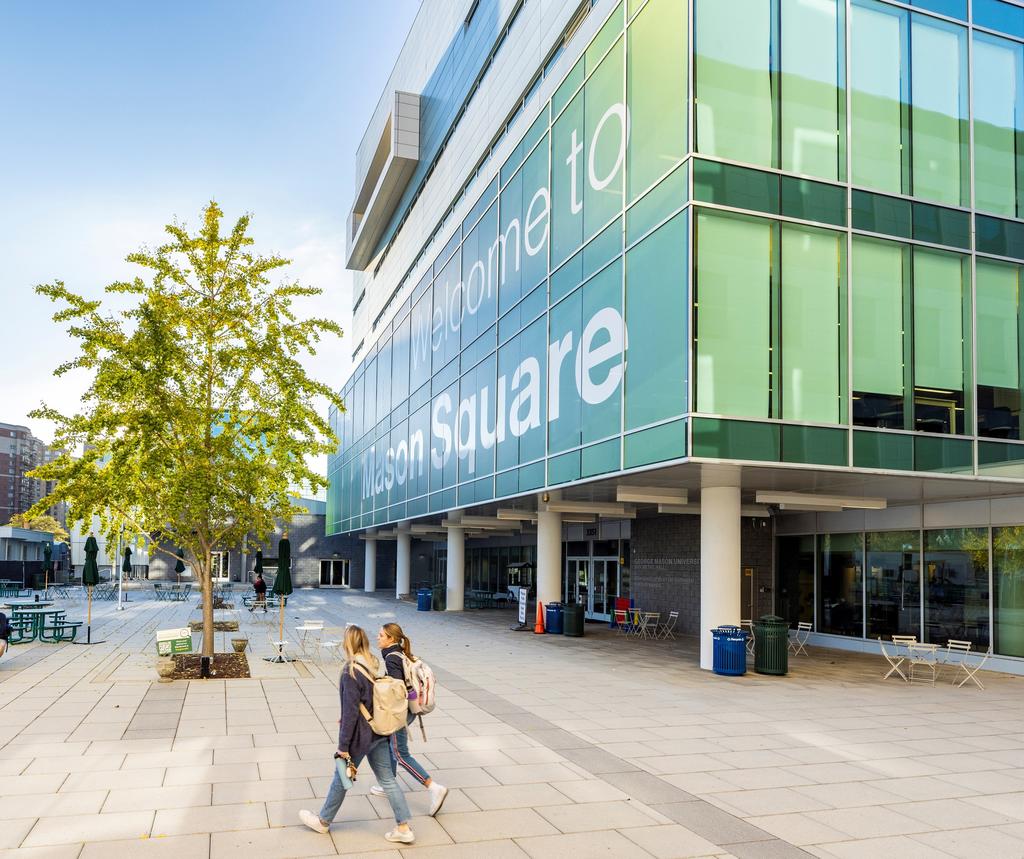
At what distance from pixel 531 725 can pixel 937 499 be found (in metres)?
13.5

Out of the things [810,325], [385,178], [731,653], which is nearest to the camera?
[810,325]

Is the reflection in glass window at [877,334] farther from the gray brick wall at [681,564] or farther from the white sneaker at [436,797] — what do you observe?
the white sneaker at [436,797]

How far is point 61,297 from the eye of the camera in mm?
17438

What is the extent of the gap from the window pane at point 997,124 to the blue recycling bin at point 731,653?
1065 centimetres

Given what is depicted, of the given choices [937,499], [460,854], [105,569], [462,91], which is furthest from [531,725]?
[105,569]

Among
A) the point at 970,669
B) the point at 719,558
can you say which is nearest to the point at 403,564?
the point at 719,558

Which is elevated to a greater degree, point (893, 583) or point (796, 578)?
point (893, 583)

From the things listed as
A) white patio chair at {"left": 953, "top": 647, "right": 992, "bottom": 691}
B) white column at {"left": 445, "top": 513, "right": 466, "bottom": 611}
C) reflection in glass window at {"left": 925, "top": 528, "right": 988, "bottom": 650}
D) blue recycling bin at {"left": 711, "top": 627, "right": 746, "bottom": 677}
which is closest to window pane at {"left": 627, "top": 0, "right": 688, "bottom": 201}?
blue recycling bin at {"left": 711, "top": 627, "right": 746, "bottom": 677}

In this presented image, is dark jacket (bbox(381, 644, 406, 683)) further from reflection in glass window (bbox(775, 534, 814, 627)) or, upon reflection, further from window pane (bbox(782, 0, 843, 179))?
reflection in glass window (bbox(775, 534, 814, 627))

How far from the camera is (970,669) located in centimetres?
1992

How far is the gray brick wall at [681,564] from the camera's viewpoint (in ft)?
90.2

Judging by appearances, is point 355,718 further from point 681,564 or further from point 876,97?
point 681,564

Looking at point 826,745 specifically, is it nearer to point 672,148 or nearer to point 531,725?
point 531,725

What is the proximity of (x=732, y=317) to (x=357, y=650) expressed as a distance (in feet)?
39.4
